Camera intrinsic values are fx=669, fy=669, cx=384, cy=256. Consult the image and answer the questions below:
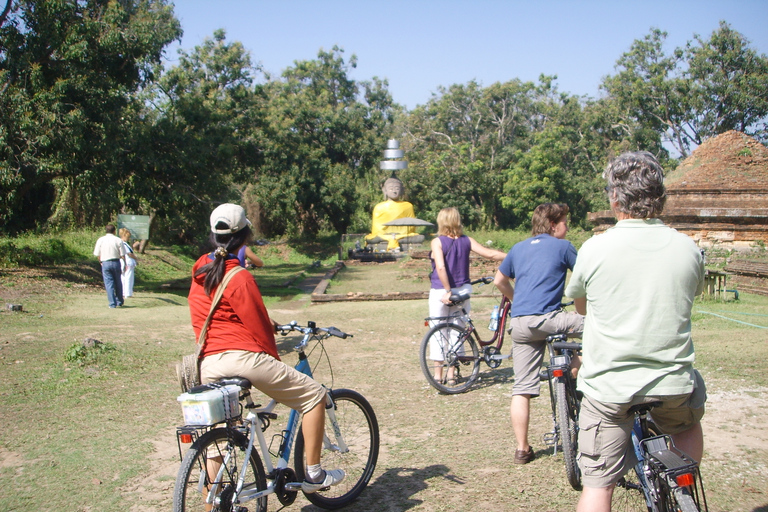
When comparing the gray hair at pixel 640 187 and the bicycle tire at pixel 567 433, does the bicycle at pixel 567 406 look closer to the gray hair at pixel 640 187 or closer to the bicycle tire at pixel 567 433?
the bicycle tire at pixel 567 433

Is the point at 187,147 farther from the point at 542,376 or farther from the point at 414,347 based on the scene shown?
the point at 542,376

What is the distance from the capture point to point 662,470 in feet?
8.25

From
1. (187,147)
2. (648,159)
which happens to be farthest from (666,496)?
(187,147)

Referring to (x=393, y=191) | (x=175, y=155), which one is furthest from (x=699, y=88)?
(x=175, y=155)

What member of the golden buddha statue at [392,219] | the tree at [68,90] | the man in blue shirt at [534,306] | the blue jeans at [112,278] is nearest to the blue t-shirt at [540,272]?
the man in blue shirt at [534,306]

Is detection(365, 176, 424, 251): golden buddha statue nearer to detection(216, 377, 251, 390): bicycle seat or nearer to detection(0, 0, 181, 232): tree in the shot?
detection(0, 0, 181, 232): tree

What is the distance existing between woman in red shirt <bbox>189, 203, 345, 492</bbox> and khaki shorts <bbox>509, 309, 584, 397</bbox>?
158 cm

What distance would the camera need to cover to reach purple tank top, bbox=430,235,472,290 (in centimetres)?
636

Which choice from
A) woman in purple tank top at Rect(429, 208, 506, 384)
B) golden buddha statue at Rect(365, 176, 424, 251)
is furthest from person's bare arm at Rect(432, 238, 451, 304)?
golden buddha statue at Rect(365, 176, 424, 251)

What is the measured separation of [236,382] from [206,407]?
0.23 metres

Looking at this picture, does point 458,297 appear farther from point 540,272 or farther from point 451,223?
point 540,272

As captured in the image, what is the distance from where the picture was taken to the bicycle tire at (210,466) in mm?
2848

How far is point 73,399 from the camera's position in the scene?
6062 millimetres

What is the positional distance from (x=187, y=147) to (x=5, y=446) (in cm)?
1275
